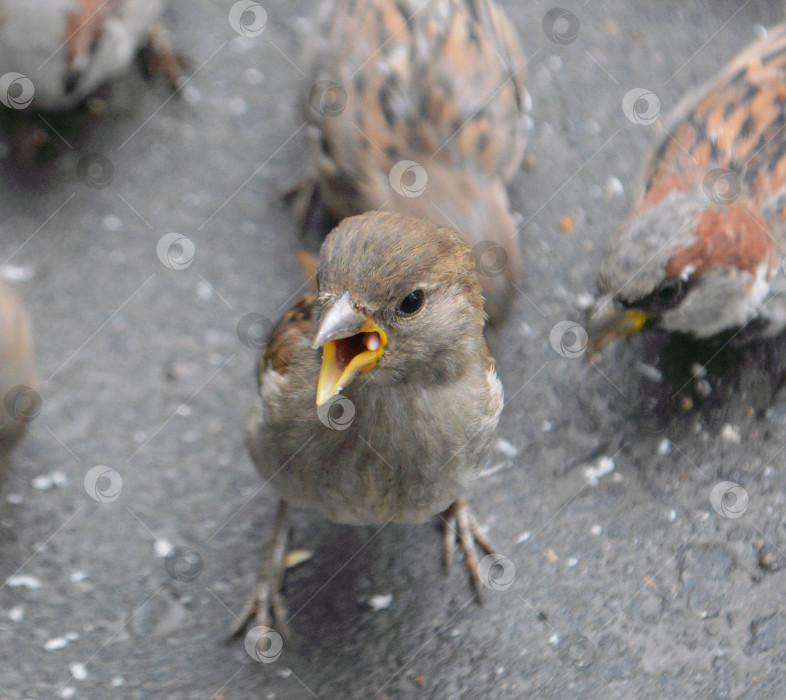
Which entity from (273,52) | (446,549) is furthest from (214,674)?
(273,52)

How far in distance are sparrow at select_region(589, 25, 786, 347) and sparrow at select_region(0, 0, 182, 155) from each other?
2.17m

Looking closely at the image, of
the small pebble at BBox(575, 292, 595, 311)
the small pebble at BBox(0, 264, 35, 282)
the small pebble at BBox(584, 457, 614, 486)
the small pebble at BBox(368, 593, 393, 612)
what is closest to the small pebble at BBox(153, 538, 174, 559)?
the small pebble at BBox(368, 593, 393, 612)

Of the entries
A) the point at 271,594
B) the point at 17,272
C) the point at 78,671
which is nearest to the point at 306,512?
the point at 271,594

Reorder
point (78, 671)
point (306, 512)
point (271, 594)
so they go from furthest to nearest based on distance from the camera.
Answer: point (306, 512), point (271, 594), point (78, 671)

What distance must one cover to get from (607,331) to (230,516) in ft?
4.69

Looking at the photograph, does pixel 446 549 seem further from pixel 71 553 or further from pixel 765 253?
pixel 765 253

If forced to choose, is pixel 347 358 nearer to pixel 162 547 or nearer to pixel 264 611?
pixel 264 611

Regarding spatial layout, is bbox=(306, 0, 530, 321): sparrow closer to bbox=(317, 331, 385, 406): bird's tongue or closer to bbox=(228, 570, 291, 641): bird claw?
bbox=(317, 331, 385, 406): bird's tongue

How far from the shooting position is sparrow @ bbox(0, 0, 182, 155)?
3.62m

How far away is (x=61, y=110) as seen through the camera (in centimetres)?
426

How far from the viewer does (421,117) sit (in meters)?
3.50

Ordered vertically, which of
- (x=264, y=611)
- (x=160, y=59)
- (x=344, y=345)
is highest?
(x=344, y=345)

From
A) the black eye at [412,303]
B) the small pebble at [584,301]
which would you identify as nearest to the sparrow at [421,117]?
the small pebble at [584,301]

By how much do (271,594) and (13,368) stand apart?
1.08m
